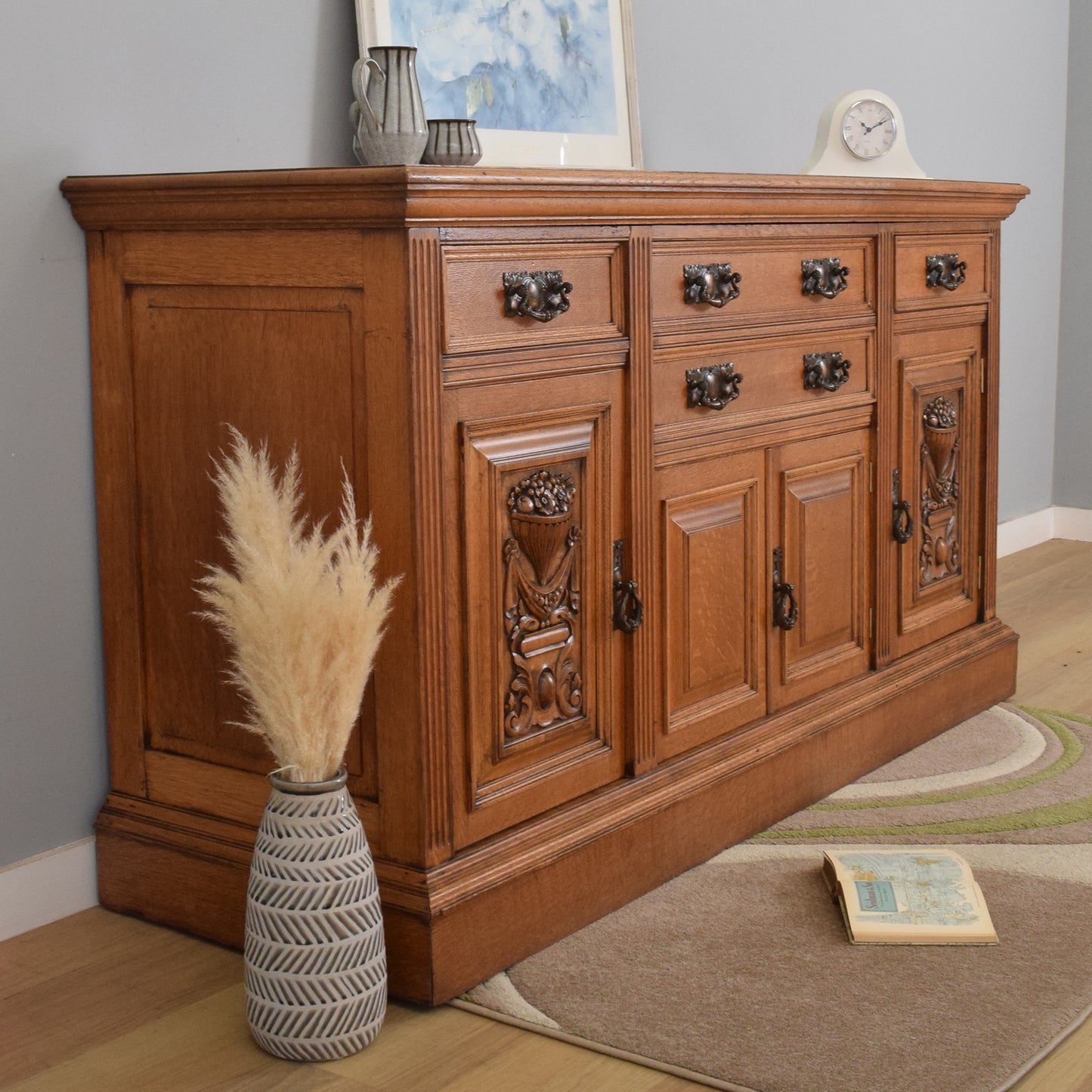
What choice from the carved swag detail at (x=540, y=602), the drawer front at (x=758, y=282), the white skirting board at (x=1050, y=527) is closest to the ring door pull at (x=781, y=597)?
the drawer front at (x=758, y=282)

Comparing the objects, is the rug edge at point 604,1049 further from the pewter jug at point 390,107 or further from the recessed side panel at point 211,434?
the pewter jug at point 390,107

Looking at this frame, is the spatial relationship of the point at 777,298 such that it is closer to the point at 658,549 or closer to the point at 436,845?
the point at 658,549

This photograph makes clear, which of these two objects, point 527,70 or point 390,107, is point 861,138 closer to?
point 527,70

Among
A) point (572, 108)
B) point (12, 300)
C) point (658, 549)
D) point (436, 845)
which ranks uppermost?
point (572, 108)

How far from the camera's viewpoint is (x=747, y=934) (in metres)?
2.05

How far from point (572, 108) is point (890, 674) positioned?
1232mm

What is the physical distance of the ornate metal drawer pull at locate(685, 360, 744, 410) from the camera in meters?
2.23

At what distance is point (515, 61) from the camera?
8.88 feet

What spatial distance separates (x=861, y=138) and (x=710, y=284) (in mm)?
1051

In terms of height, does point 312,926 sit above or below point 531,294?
below

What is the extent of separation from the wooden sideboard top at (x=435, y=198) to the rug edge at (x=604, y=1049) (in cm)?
96

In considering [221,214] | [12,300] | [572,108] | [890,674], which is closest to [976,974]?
[890,674]

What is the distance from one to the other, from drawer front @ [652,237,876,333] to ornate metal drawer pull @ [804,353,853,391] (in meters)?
0.07

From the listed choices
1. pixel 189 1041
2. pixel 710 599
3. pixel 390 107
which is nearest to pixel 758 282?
pixel 710 599
